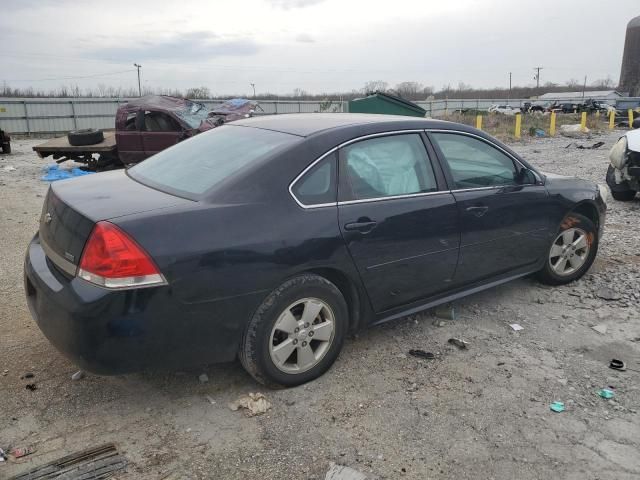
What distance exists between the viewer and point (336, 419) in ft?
9.58

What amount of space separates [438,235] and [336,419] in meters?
1.45

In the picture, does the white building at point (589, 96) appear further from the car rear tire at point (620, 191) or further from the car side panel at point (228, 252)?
the car side panel at point (228, 252)

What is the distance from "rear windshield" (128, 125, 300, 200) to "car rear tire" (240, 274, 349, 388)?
75 centimetres

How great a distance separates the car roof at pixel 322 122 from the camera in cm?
345

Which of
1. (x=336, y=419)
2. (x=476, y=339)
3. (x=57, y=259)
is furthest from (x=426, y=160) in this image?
(x=57, y=259)

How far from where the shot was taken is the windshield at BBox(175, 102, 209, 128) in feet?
38.8

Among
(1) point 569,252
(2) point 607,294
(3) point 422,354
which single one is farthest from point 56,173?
(2) point 607,294

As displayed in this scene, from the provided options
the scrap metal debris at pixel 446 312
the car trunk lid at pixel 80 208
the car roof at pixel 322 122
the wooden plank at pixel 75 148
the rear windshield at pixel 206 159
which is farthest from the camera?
the wooden plank at pixel 75 148

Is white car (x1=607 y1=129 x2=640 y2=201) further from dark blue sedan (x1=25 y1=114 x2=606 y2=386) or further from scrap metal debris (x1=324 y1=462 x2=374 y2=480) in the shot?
scrap metal debris (x1=324 y1=462 x2=374 y2=480)

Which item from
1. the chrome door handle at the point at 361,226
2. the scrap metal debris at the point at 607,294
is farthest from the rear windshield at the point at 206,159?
the scrap metal debris at the point at 607,294

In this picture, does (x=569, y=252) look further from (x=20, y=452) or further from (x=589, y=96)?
(x=589, y=96)

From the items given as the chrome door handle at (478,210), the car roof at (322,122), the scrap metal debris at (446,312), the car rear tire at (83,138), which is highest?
the car roof at (322,122)

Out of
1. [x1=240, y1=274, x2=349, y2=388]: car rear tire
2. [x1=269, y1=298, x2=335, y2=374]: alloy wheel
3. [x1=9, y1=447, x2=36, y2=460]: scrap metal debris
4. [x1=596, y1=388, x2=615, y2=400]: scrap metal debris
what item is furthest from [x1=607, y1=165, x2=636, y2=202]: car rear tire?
[x1=9, y1=447, x2=36, y2=460]: scrap metal debris

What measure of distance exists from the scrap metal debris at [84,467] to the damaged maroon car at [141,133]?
9.60 meters
